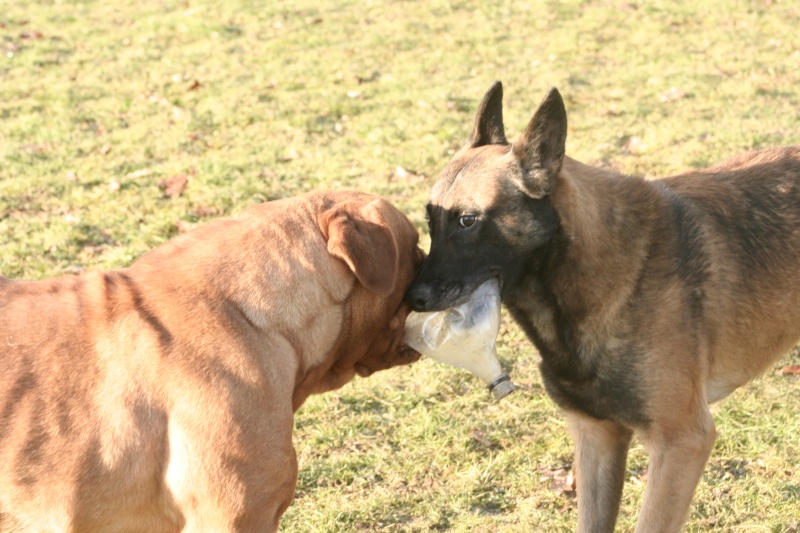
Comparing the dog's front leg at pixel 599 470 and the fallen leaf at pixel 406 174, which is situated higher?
the dog's front leg at pixel 599 470

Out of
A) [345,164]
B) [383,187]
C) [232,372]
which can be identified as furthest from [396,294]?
[345,164]

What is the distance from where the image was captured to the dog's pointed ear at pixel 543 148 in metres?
4.62

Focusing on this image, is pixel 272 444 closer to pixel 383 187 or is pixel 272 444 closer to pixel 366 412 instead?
pixel 366 412

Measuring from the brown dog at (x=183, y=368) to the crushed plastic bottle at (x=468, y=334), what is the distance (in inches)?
15.6

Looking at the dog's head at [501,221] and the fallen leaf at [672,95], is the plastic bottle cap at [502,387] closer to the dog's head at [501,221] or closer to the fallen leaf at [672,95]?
A: the dog's head at [501,221]

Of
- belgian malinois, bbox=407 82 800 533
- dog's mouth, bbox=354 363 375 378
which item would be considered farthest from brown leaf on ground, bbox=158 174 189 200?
dog's mouth, bbox=354 363 375 378

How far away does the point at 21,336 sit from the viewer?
4191 mm

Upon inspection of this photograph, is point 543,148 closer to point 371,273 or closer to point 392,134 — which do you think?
point 371,273

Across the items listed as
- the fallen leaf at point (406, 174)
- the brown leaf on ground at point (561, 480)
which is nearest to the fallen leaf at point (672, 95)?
the fallen leaf at point (406, 174)

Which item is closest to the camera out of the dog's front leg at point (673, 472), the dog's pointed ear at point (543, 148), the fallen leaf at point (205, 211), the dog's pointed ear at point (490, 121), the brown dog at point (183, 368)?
the brown dog at point (183, 368)

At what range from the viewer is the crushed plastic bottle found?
15.4 feet

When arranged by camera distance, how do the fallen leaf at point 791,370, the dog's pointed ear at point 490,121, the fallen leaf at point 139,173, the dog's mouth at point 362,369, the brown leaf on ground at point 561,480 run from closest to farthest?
the dog's mouth at point 362,369 < the dog's pointed ear at point 490,121 < the brown leaf on ground at point 561,480 < the fallen leaf at point 791,370 < the fallen leaf at point 139,173

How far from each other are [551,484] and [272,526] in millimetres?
2057

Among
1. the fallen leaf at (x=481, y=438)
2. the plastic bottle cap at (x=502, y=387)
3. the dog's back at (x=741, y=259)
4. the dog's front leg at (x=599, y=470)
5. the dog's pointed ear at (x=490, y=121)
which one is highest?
the dog's pointed ear at (x=490, y=121)
